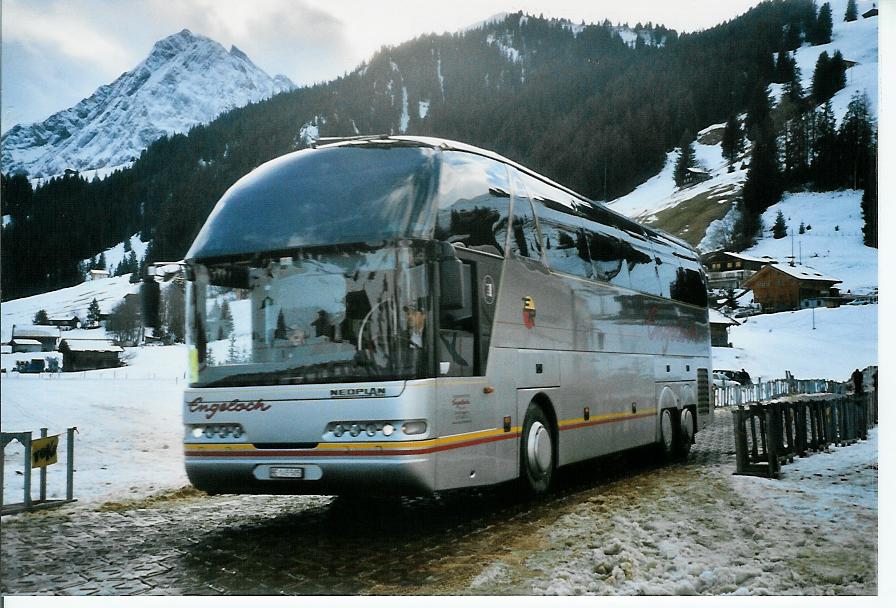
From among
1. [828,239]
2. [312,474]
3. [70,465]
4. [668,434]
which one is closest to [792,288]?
[828,239]

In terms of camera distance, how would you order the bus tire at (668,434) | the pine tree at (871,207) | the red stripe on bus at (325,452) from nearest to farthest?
the red stripe on bus at (325,452) → the pine tree at (871,207) → the bus tire at (668,434)

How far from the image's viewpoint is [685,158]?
35.7 feet

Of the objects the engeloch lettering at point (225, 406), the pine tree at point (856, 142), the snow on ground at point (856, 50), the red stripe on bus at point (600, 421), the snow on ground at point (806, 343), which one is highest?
the snow on ground at point (856, 50)

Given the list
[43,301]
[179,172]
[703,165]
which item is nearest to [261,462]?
[43,301]

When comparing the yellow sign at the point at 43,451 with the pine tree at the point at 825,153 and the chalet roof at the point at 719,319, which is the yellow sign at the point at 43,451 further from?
the chalet roof at the point at 719,319

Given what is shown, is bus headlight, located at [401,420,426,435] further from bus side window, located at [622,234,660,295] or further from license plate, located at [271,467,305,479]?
bus side window, located at [622,234,660,295]

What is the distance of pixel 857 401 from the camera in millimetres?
10172

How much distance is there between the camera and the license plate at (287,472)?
6321 mm

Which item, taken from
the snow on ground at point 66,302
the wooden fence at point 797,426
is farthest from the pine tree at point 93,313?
the wooden fence at point 797,426

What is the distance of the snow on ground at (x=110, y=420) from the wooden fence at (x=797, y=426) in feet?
21.1

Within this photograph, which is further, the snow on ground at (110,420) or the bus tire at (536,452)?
the snow on ground at (110,420)

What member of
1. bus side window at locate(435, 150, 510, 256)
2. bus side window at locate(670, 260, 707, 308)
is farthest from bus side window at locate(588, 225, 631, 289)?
bus side window at locate(435, 150, 510, 256)

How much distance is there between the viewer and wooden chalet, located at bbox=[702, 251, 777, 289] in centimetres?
1084
